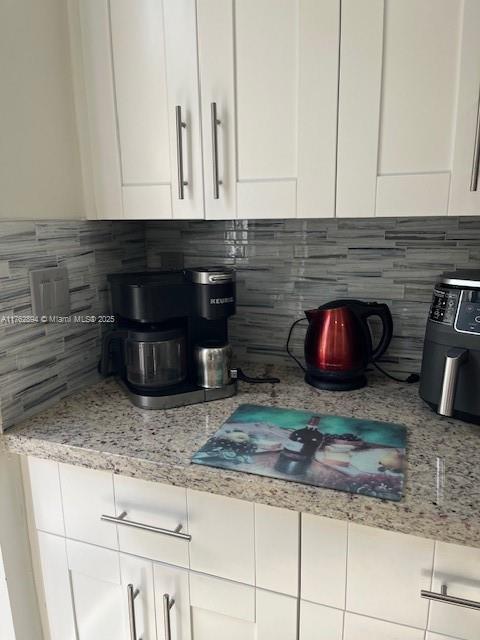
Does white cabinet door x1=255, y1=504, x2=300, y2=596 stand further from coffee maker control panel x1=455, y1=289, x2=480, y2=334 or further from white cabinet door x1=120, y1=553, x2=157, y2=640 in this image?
coffee maker control panel x1=455, y1=289, x2=480, y2=334

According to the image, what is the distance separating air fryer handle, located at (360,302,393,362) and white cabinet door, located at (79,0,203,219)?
497 mm

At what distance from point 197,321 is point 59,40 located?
2.44 feet

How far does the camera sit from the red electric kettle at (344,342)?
46.8 inches

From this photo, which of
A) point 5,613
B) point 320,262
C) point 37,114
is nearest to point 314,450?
point 320,262

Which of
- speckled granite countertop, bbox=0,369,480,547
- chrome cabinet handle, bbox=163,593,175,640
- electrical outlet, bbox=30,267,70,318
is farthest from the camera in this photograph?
electrical outlet, bbox=30,267,70,318

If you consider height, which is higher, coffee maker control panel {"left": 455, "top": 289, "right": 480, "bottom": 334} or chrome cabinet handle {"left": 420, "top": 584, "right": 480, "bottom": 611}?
coffee maker control panel {"left": 455, "top": 289, "right": 480, "bottom": 334}

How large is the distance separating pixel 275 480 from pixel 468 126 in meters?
0.74

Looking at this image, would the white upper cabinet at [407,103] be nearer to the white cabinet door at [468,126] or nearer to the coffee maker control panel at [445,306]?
the white cabinet door at [468,126]

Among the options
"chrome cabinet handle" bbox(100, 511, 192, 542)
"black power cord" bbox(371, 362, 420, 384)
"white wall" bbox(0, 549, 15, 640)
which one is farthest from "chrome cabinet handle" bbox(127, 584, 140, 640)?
"black power cord" bbox(371, 362, 420, 384)

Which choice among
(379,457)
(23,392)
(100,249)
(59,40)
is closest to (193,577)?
(379,457)

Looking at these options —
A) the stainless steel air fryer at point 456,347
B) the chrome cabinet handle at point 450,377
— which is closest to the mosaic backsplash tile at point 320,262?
the stainless steel air fryer at point 456,347

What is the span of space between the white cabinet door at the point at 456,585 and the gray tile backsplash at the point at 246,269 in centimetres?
63

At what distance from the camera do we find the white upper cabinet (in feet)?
2.79

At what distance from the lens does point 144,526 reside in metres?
0.94
